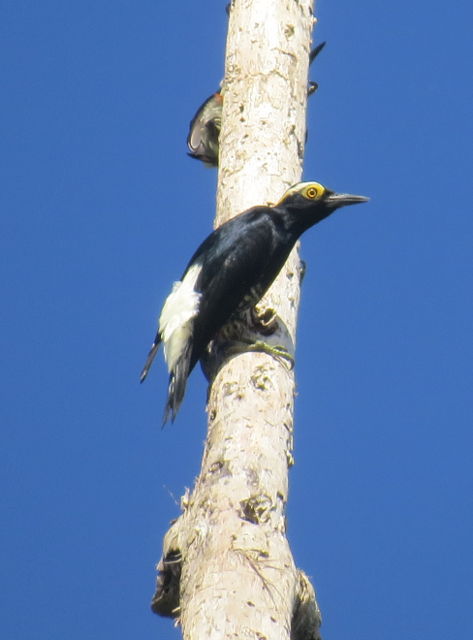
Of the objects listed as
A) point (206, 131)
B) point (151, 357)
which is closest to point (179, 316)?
point (151, 357)

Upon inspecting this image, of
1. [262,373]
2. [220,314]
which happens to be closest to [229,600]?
[262,373]

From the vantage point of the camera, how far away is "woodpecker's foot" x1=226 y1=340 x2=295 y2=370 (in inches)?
221

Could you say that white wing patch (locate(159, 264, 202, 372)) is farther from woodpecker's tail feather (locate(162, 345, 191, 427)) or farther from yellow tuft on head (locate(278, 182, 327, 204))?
yellow tuft on head (locate(278, 182, 327, 204))

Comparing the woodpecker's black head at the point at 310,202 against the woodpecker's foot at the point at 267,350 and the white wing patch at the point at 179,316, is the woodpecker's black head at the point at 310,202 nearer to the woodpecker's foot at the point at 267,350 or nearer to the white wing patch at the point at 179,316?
the white wing patch at the point at 179,316

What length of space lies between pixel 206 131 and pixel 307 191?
11.5 ft

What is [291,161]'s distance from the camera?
6.46 meters

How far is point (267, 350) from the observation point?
221 inches

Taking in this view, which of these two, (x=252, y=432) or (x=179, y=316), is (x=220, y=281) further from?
(x=252, y=432)

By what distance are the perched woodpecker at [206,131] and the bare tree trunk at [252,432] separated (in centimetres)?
267

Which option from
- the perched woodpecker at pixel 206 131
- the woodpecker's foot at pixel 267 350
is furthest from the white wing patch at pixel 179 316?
the perched woodpecker at pixel 206 131

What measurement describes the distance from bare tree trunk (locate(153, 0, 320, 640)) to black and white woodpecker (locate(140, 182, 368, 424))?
0.46ft

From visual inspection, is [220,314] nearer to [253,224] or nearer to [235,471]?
[253,224]

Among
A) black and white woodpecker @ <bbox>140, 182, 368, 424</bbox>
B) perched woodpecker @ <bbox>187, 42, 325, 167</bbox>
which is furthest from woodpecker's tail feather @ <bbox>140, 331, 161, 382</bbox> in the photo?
perched woodpecker @ <bbox>187, 42, 325, 167</bbox>

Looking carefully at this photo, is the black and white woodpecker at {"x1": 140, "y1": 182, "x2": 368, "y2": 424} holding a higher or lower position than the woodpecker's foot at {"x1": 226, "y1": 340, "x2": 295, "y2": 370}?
higher
